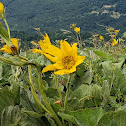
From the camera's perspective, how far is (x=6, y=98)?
34.8 inches

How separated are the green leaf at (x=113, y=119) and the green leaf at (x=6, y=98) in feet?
1.40

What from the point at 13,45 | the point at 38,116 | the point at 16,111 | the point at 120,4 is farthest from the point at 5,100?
the point at 120,4

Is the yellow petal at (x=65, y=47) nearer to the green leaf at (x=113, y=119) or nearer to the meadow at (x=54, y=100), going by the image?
the meadow at (x=54, y=100)

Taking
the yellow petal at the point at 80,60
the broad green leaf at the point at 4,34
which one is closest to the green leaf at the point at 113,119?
the yellow petal at the point at 80,60

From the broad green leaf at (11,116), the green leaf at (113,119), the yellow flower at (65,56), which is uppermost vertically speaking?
the yellow flower at (65,56)

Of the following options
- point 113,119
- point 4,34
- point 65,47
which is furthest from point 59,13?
point 113,119

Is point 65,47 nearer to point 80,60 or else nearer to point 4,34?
point 80,60

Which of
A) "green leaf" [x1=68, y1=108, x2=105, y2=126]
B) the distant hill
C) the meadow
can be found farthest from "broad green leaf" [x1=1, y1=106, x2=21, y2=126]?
the distant hill

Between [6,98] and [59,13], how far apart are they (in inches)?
4152

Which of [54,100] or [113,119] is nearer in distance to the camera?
[113,119]

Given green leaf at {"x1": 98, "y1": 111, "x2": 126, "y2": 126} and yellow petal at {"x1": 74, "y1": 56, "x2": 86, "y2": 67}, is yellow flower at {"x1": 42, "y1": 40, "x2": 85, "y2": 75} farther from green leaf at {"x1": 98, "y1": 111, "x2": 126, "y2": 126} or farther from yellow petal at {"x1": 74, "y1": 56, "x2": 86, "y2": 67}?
green leaf at {"x1": 98, "y1": 111, "x2": 126, "y2": 126}

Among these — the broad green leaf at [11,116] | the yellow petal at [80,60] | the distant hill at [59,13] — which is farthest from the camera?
the distant hill at [59,13]

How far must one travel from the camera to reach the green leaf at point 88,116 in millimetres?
721

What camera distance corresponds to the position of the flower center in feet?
2.31
